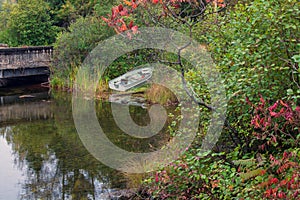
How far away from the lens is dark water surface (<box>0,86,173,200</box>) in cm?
625

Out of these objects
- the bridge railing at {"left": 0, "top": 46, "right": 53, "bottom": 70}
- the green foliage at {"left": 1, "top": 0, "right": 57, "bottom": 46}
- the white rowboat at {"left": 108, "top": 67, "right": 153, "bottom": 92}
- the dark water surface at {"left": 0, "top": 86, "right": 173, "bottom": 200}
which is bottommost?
the dark water surface at {"left": 0, "top": 86, "right": 173, "bottom": 200}

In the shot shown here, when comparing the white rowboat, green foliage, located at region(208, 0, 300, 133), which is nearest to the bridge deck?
the white rowboat

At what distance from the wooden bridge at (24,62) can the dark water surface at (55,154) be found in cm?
375

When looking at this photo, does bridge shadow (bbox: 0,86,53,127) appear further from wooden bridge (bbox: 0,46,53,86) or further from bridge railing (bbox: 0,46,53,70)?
bridge railing (bbox: 0,46,53,70)

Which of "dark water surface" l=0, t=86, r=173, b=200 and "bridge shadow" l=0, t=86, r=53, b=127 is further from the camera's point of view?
"bridge shadow" l=0, t=86, r=53, b=127

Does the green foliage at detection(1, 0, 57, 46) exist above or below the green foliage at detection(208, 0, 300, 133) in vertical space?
above

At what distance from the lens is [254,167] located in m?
3.82

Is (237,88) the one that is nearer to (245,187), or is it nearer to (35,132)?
(245,187)

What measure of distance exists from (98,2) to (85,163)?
38.3ft

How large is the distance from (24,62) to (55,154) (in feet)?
31.9

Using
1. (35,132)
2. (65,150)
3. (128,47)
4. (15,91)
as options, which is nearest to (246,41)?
(65,150)

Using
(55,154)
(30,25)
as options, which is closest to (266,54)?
(55,154)

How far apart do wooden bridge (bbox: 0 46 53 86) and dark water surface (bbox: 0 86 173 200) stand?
375 centimetres

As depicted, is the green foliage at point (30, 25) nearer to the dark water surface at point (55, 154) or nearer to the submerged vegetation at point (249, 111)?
the dark water surface at point (55, 154)
